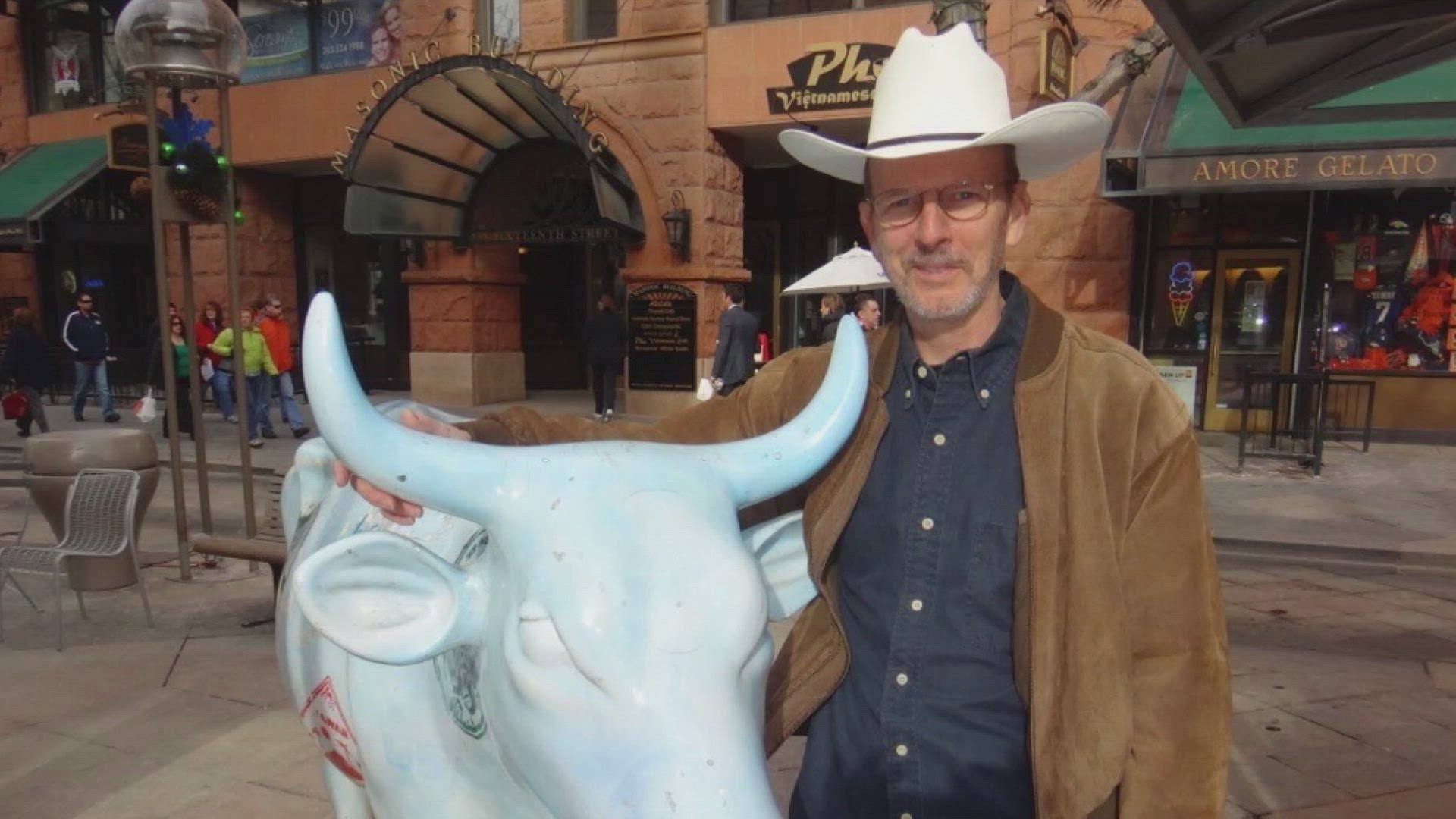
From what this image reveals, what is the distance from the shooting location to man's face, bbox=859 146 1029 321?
159 cm

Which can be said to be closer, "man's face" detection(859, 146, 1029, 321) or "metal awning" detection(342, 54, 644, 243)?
"man's face" detection(859, 146, 1029, 321)

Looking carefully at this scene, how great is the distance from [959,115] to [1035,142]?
0.44ft

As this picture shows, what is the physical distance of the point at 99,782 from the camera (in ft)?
10.9

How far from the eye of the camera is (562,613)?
1234mm

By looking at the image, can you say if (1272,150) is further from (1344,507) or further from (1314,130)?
(1344,507)

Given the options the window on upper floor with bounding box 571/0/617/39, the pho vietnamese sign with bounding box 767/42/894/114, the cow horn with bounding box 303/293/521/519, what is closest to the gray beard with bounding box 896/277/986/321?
the cow horn with bounding box 303/293/521/519

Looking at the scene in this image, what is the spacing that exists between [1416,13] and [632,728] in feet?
9.51

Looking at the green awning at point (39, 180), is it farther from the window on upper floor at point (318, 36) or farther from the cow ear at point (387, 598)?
the cow ear at point (387, 598)

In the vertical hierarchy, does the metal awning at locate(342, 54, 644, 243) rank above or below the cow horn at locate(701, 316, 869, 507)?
above

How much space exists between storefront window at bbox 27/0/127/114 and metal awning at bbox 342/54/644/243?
6823 millimetres

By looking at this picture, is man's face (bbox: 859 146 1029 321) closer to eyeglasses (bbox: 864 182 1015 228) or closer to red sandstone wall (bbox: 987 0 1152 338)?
eyeglasses (bbox: 864 182 1015 228)

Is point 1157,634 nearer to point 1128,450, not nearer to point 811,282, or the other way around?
point 1128,450

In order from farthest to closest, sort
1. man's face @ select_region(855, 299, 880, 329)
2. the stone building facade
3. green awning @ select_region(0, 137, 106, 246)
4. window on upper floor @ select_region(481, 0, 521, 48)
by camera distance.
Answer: green awning @ select_region(0, 137, 106, 246), window on upper floor @ select_region(481, 0, 521, 48), the stone building facade, man's face @ select_region(855, 299, 880, 329)

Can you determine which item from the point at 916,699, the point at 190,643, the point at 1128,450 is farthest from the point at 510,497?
the point at 190,643
